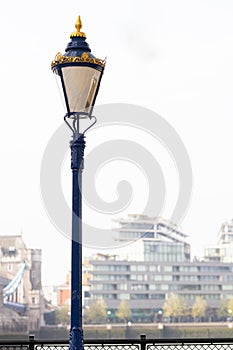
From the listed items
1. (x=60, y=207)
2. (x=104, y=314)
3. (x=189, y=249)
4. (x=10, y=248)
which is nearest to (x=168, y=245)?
(x=189, y=249)

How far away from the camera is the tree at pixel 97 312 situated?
170 m

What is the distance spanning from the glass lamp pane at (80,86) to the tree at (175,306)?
166132mm

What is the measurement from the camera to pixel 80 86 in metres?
9.34

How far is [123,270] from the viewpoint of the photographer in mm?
185875

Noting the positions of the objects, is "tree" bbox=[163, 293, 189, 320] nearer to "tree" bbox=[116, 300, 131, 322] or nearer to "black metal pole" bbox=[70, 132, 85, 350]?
"tree" bbox=[116, 300, 131, 322]

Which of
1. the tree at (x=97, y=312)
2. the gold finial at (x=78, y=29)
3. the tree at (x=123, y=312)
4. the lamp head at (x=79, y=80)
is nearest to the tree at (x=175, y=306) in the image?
the tree at (x=123, y=312)

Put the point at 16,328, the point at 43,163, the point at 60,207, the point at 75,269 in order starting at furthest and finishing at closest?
the point at 16,328 → the point at 60,207 → the point at 43,163 → the point at 75,269

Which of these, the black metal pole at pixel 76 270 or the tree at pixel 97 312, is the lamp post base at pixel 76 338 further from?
the tree at pixel 97 312

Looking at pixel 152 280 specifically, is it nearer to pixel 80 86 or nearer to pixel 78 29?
pixel 78 29

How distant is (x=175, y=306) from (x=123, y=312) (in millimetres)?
11597

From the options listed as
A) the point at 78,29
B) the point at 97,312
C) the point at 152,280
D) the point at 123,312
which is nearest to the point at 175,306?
the point at 152,280

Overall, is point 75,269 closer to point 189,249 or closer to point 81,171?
point 81,171

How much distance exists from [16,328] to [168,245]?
185ft

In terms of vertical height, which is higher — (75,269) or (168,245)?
(168,245)
